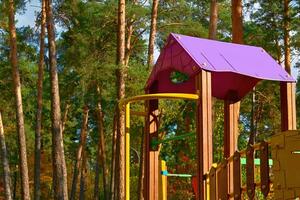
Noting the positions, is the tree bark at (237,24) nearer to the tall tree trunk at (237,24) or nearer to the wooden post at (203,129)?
the tall tree trunk at (237,24)

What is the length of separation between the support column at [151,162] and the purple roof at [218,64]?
68 centimetres

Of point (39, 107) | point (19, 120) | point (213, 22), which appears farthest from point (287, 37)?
point (19, 120)

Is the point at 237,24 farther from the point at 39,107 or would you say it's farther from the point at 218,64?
the point at 39,107

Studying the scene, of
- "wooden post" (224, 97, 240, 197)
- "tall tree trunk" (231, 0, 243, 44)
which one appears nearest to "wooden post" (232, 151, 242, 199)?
"wooden post" (224, 97, 240, 197)

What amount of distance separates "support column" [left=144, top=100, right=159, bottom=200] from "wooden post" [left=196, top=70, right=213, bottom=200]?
1.27 meters

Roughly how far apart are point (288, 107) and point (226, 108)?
1.22 m

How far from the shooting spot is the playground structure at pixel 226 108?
482cm

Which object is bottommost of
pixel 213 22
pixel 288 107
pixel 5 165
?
pixel 5 165

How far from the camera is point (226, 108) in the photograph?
8.12 m

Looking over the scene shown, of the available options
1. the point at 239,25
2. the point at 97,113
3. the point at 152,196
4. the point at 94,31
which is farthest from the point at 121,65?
the point at 97,113

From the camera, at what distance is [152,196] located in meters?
7.38

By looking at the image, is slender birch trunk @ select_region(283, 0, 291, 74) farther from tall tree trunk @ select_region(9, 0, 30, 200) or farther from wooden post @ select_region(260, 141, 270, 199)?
wooden post @ select_region(260, 141, 270, 199)

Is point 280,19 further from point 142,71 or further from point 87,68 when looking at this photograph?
point 87,68

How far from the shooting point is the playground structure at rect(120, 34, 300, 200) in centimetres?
482
